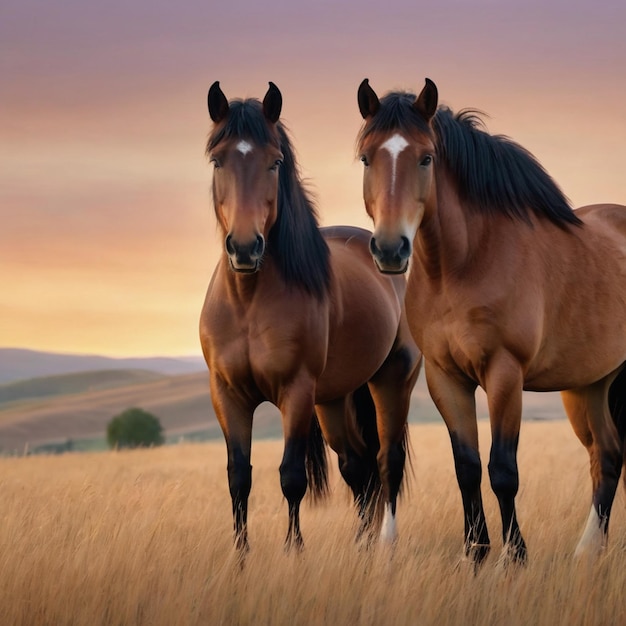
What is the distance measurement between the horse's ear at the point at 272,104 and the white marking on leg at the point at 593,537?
3.82m

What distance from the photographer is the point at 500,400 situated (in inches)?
227

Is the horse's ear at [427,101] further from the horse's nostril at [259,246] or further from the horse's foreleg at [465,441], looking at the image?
the horse's foreleg at [465,441]

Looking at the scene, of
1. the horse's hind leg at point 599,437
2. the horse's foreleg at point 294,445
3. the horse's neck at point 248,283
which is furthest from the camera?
the horse's hind leg at point 599,437

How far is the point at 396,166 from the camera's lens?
545 centimetres

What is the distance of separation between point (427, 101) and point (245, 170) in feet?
4.16

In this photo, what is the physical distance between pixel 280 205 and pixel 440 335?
4.77ft

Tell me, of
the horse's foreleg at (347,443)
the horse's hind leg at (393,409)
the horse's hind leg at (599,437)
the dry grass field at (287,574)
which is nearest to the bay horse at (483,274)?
the horse's hind leg at (599,437)

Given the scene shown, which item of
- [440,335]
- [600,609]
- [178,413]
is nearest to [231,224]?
[440,335]

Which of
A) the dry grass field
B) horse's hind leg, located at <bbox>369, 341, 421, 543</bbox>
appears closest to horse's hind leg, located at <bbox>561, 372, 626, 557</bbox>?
the dry grass field

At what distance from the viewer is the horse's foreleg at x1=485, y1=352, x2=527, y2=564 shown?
576cm

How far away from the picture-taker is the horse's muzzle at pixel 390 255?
17.1ft

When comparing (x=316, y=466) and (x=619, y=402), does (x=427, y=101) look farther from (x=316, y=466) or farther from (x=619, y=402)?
(x=316, y=466)

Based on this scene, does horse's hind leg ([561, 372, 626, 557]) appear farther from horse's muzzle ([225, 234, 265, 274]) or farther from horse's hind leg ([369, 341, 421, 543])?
horse's muzzle ([225, 234, 265, 274])

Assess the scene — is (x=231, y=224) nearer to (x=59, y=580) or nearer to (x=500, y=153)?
(x=500, y=153)
